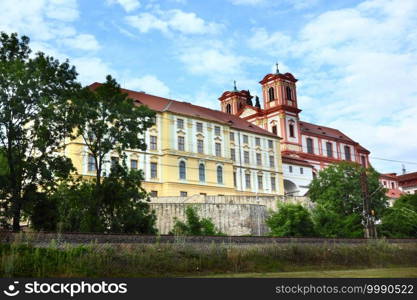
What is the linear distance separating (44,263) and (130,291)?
22.7ft

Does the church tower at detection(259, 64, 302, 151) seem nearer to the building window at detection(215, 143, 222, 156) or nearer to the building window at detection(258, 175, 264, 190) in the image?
the building window at detection(258, 175, 264, 190)

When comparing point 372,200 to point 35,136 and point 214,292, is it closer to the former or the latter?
point 35,136

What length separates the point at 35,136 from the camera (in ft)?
97.5

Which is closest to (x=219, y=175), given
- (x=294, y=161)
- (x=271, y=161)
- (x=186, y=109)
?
(x=186, y=109)

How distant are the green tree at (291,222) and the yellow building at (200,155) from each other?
21.4 metres

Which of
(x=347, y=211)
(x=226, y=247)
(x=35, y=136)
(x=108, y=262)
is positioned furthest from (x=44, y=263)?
(x=347, y=211)

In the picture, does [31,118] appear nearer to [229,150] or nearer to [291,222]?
[291,222]

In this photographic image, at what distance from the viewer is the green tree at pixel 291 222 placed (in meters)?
37.1

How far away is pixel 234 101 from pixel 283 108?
15762mm

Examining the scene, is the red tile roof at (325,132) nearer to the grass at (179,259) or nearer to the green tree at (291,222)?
the green tree at (291,222)

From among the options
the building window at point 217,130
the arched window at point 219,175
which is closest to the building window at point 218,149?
Result: the building window at point 217,130

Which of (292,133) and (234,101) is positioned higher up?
(234,101)

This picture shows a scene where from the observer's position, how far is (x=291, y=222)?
122ft

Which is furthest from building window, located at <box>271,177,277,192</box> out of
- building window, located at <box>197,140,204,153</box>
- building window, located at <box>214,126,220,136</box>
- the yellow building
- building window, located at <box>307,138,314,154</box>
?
building window, located at <box>307,138,314,154</box>
